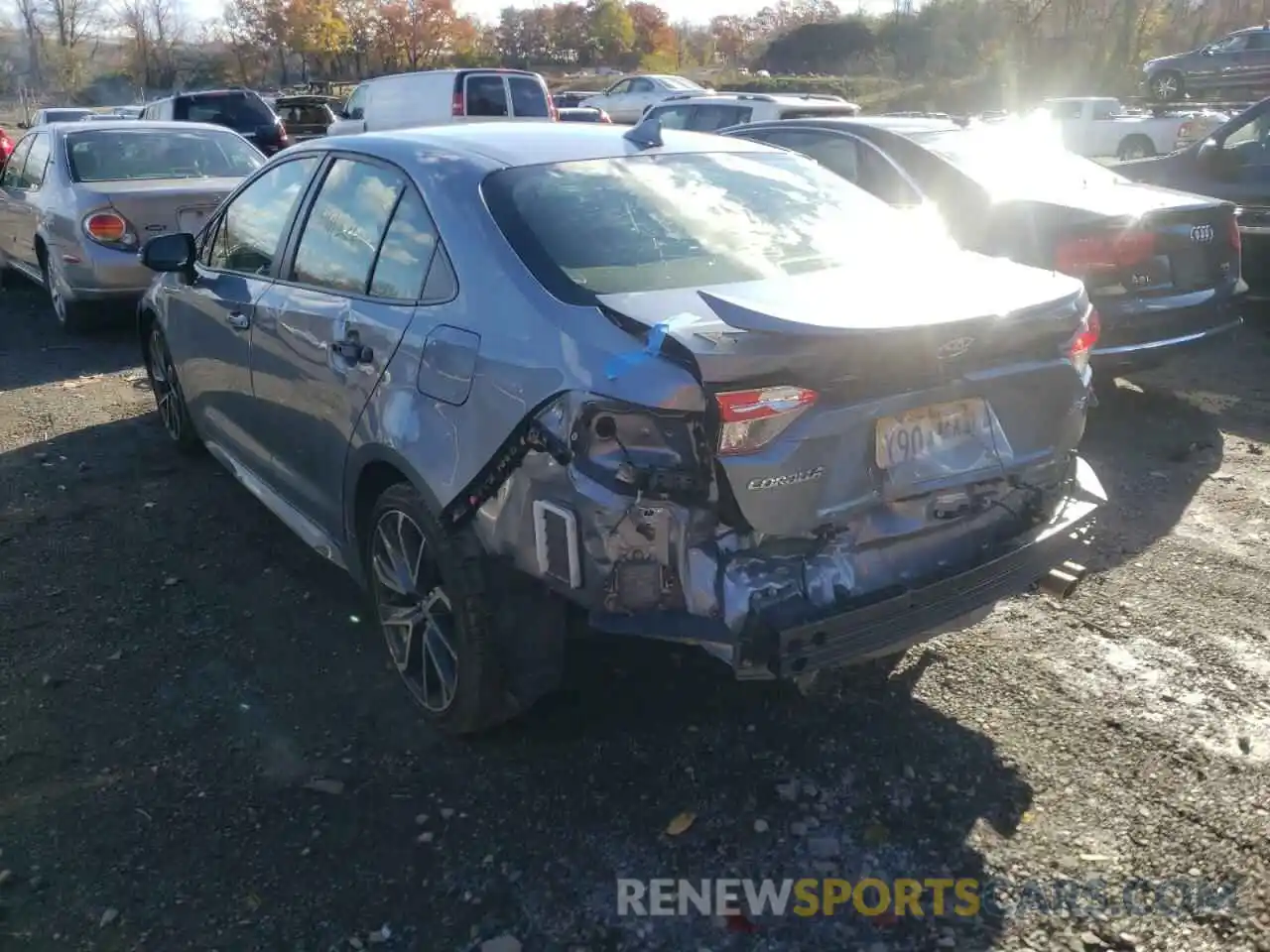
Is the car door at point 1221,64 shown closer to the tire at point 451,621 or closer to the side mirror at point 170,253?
the side mirror at point 170,253

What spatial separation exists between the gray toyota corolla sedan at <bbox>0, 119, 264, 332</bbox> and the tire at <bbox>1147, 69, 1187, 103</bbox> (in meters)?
30.1

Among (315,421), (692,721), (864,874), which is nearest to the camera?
(864,874)

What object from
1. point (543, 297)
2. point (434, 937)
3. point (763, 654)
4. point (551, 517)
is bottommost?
point (434, 937)

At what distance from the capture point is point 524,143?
3793 mm

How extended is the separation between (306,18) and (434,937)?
63624 millimetres

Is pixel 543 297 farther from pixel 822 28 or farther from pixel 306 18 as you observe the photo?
pixel 822 28

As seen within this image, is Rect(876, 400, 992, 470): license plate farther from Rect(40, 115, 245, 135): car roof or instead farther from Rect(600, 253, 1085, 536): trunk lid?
Rect(40, 115, 245, 135): car roof

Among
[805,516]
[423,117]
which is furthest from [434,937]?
[423,117]

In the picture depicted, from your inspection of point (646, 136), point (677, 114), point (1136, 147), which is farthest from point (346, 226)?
point (1136, 147)

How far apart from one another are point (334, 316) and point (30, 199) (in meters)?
7.13

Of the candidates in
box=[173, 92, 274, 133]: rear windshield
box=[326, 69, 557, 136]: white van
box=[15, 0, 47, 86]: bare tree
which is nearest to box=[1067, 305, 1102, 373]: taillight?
box=[326, 69, 557, 136]: white van

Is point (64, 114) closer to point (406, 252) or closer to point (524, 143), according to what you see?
point (524, 143)

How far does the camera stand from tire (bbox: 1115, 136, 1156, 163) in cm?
2541

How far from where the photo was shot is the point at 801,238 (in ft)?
12.1
